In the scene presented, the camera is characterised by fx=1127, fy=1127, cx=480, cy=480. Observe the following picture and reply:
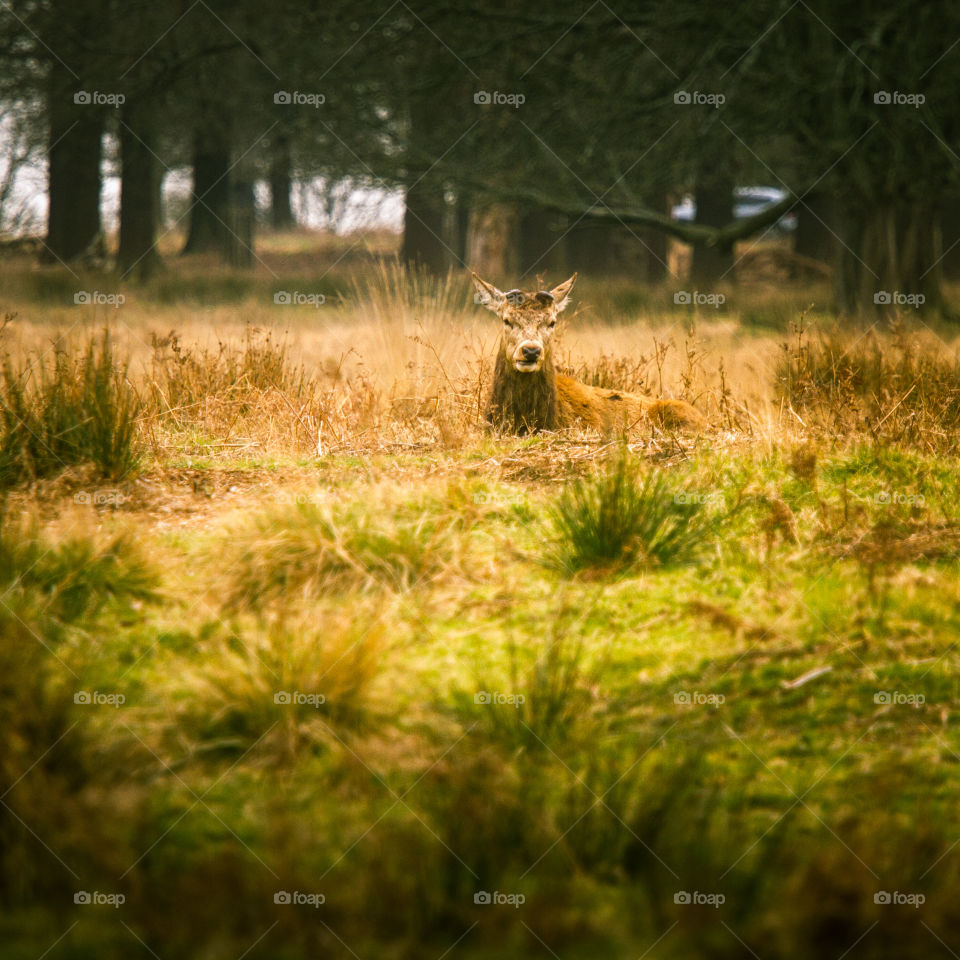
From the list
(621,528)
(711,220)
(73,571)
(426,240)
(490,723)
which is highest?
(711,220)

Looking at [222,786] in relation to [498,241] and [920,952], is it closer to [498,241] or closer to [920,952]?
[920,952]

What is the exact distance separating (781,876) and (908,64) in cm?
1077

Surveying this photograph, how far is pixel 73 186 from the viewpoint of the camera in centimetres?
2220

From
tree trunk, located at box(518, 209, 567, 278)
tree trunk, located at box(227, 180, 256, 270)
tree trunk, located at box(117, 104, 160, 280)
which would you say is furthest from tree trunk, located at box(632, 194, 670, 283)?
tree trunk, located at box(117, 104, 160, 280)

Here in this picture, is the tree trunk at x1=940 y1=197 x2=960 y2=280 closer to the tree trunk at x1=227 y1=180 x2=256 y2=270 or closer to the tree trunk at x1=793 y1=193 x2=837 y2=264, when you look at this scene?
the tree trunk at x1=793 y1=193 x2=837 y2=264

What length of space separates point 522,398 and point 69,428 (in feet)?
9.36

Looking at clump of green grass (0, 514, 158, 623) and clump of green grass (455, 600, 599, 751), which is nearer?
clump of green grass (455, 600, 599, 751)

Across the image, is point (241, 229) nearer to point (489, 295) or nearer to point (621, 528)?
point (489, 295)

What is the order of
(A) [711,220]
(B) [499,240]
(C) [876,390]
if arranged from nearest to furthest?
(C) [876,390] → (A) [711,220] → (B) [499,240]

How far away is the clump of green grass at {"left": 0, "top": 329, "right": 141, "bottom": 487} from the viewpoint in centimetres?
632

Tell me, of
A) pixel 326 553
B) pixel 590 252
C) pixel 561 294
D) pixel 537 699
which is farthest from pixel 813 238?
pixel 537 699

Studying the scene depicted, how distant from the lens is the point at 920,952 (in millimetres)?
2961

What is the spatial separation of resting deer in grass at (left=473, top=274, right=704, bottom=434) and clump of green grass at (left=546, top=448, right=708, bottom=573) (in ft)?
5.28

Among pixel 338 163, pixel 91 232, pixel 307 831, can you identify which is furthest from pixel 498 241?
pixel 307 831
